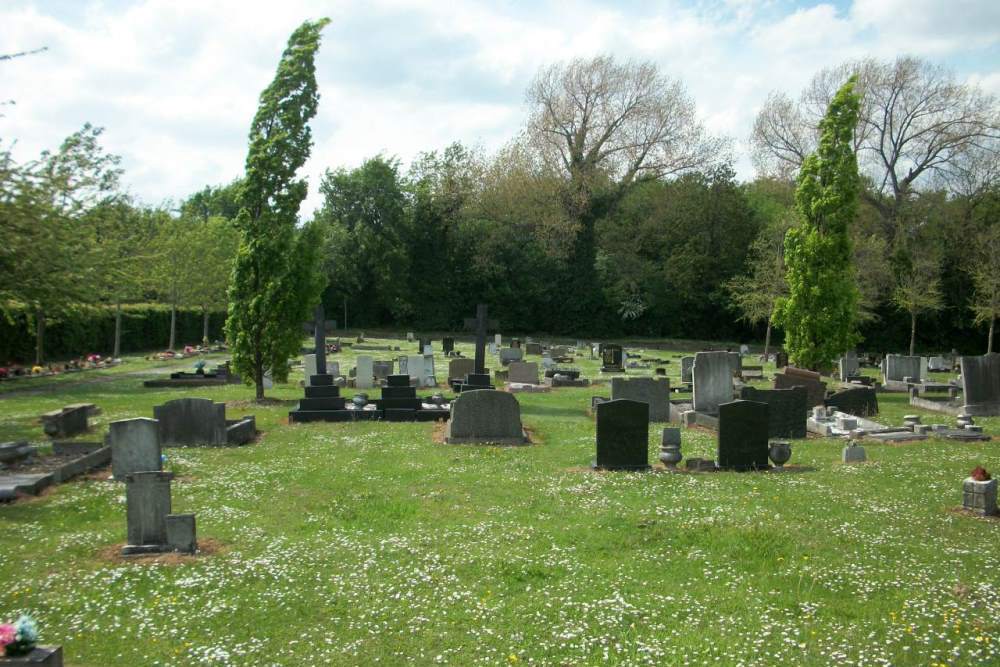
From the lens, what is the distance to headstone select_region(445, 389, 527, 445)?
15.2 m

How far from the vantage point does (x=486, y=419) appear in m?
15.2

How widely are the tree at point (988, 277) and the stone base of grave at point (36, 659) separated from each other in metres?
38.3

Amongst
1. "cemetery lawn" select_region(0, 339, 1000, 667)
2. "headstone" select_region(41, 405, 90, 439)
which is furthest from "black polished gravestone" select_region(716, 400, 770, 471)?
"headstone" select_region(41, 405, 90, 439)

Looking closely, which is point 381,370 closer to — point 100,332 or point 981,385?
point 981,385

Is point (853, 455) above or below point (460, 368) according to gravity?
below

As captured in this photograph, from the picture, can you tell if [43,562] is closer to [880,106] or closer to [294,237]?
[294,237]

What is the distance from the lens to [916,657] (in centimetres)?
590

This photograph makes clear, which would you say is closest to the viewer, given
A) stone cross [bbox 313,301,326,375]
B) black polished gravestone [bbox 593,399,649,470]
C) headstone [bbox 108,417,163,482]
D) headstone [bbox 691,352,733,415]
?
headstone [bbox 108,417,163,482]

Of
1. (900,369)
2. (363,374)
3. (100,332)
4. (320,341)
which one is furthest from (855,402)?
(100,332)

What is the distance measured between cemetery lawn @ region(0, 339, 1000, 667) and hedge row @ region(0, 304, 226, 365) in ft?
44.8

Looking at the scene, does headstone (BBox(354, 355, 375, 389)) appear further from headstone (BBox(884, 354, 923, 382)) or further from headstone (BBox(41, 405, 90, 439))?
headstone (BBox(884, 354, 923, 382))

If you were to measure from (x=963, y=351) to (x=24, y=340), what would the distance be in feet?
167

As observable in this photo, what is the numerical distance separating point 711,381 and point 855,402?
11.3ft

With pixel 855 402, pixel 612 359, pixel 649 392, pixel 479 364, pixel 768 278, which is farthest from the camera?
pixel 768 278
